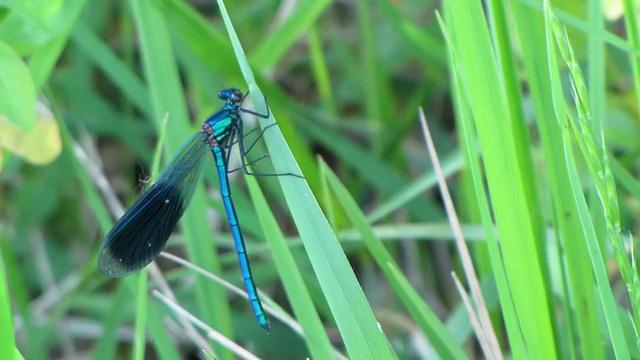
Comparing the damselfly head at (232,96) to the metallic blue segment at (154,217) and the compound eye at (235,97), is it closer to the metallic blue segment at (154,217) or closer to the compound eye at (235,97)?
the compound eye at (235,97)

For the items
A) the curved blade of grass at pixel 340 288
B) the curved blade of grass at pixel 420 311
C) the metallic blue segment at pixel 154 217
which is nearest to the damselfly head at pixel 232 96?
the metallic blue segment at pixel 154 217

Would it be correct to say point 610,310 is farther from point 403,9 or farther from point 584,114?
point 403,9

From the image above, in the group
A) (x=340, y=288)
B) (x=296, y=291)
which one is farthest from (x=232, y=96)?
(x=340, y=288)

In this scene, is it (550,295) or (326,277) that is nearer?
(326,277)

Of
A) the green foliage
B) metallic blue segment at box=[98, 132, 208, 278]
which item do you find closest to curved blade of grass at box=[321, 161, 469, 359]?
the green foliage

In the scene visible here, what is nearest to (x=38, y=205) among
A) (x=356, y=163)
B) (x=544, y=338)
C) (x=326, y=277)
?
(x=356, y=163)

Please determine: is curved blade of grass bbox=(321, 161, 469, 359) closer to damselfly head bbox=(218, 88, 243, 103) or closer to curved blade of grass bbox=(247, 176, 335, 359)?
curved blade of grass bbox=(247, 176, 335, 359)
